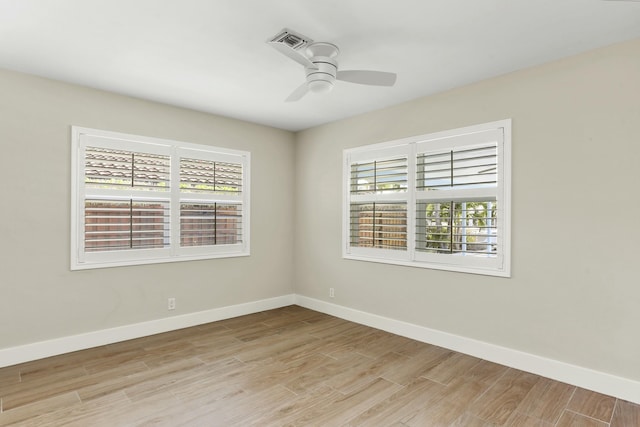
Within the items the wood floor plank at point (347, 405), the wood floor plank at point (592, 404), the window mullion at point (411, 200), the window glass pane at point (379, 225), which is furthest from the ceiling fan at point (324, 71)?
the wood floor plank at point (592, 404)

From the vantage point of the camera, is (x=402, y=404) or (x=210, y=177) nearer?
(x=402, y=404)

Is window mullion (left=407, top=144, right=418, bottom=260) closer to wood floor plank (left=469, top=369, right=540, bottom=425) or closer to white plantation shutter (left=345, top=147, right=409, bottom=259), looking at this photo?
white plantation shutter (left=345, top=147, right=409, bottom=259)

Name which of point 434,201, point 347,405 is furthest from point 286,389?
point 434,201

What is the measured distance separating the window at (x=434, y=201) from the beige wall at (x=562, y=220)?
0.11 m

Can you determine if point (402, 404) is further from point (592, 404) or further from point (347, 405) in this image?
point (592, 404)

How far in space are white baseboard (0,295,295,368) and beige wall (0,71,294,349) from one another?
2.3 inches

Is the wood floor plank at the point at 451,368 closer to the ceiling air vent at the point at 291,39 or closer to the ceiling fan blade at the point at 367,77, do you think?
the ceiling fan blade at the point at 367,77

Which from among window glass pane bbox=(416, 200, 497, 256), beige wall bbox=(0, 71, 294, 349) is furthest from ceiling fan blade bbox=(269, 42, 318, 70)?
beige wall bbox=(0, 71, 294, 349)

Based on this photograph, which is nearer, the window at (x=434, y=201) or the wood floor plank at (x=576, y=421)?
the wood floor plank at (x=576, y=421)

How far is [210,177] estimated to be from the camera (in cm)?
440

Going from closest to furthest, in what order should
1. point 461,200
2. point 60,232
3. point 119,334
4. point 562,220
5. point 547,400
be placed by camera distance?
point 547,400 → point 562,220 → point 60,232 → point 461,200 → point 119,334

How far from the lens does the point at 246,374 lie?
2959mm

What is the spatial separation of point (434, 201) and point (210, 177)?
264 cm

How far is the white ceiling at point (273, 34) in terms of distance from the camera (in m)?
2.17
